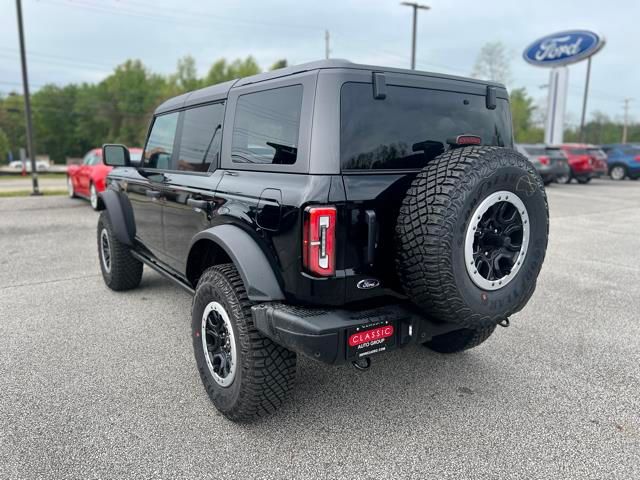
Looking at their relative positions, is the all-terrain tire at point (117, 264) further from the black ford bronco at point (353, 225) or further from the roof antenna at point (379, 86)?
the roof antenna at point (379, 86)

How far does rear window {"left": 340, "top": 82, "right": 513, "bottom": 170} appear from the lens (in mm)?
2350

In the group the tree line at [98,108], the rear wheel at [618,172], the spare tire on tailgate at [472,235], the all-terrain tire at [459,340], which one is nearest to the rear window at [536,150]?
the rear wheel at [618,172]

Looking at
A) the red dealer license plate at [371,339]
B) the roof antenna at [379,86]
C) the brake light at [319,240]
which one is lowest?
the red dealer license plate at [371,339]

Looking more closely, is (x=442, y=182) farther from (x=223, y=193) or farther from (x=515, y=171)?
(x=223, y=193)

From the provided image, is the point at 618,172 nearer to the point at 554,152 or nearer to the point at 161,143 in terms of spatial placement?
the point at 554,152

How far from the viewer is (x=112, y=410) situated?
2.75 metres

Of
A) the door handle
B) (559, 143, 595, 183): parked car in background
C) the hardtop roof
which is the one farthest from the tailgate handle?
(559, 143, 595, 183): parked car in background

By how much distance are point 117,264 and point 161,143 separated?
58.1 inches

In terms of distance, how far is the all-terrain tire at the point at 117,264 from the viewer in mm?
4773

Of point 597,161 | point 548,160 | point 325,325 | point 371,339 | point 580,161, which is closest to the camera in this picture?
point 325,325

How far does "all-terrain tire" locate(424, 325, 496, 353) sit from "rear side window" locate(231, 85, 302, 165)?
1680 millimetres

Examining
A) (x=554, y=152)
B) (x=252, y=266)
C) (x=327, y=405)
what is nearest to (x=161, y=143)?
(x=252, y=266)

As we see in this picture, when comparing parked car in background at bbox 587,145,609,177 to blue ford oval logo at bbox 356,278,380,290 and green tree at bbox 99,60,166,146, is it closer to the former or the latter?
blue ford oval logo at bbox 356,278,380,290

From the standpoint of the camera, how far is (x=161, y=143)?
4.08m
